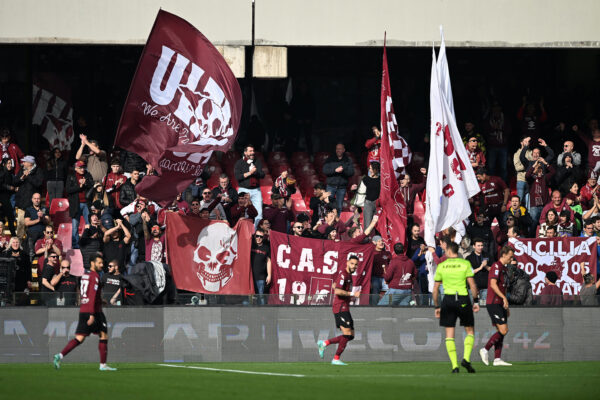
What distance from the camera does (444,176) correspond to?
20.8 m

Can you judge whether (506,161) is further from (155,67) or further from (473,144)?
(155,67)

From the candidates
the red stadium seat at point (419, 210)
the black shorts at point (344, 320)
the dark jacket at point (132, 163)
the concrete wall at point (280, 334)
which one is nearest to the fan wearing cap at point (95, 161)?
the dark jacket at point (132, 163)

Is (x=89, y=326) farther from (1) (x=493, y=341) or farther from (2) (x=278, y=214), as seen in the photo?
(2) (x=278, y=214)

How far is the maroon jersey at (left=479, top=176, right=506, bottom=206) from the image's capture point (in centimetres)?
2394

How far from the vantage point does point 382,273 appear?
21297 millimetres

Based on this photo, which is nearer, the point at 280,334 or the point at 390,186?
the point at 280,334

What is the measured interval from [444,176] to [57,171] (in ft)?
31.4

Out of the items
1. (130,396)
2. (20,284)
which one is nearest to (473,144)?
(20,284)

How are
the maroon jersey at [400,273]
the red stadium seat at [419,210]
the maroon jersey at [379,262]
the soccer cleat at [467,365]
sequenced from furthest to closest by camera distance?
the red stadium seat at [419,210] < the maroon jersey at [379,262] < the maroon jersey at [400,273] < the soccer cleat at [467,365]

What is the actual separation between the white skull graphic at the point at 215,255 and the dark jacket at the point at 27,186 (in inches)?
197

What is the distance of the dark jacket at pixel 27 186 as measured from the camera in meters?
24.1

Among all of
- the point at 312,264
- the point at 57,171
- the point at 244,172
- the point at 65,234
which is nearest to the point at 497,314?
the point at 312,264

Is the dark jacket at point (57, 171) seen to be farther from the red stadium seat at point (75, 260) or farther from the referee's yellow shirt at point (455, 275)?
the referee's yellow shirt at point (455, 275)

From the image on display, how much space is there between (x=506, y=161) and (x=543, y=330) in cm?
736
